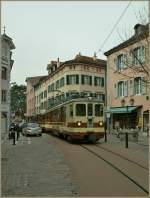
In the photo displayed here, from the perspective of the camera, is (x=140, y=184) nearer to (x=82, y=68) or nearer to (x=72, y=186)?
(x=72, y=186)

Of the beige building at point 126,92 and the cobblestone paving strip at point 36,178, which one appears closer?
the cobblestone paving strip at point 36,178

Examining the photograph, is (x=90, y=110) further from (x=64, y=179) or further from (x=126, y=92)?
(x=126, y=92)

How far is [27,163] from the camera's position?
55.3 ft

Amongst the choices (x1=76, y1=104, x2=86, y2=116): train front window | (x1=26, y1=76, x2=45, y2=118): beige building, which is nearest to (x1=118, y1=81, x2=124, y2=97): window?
(x1=76, y1=104, x2=86, y2=116): train front window

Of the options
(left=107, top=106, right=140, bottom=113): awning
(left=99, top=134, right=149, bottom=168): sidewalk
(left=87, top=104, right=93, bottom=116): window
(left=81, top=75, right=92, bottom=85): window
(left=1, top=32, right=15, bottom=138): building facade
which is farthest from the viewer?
(left=81, top=75, right=92, bottom=85): window

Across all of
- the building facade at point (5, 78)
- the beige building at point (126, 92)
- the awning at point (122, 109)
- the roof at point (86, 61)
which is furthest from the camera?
the roof at point (86, 61)

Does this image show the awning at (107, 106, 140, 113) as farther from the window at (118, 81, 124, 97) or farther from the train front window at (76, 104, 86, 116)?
the train front window at (76, 104, 86, 116)

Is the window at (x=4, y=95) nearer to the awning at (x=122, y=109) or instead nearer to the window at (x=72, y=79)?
the awning at (x=122, y=109)

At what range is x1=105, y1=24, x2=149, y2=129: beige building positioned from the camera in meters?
42.8

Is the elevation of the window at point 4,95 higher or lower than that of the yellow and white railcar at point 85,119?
higher

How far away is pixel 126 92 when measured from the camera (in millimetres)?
48406

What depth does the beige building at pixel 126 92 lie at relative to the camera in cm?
4284

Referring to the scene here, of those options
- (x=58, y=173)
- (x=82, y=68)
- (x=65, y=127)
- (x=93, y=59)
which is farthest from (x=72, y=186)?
(x=93, y=59)

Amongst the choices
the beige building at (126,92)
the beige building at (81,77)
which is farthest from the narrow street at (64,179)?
the beige building at (81,77)
